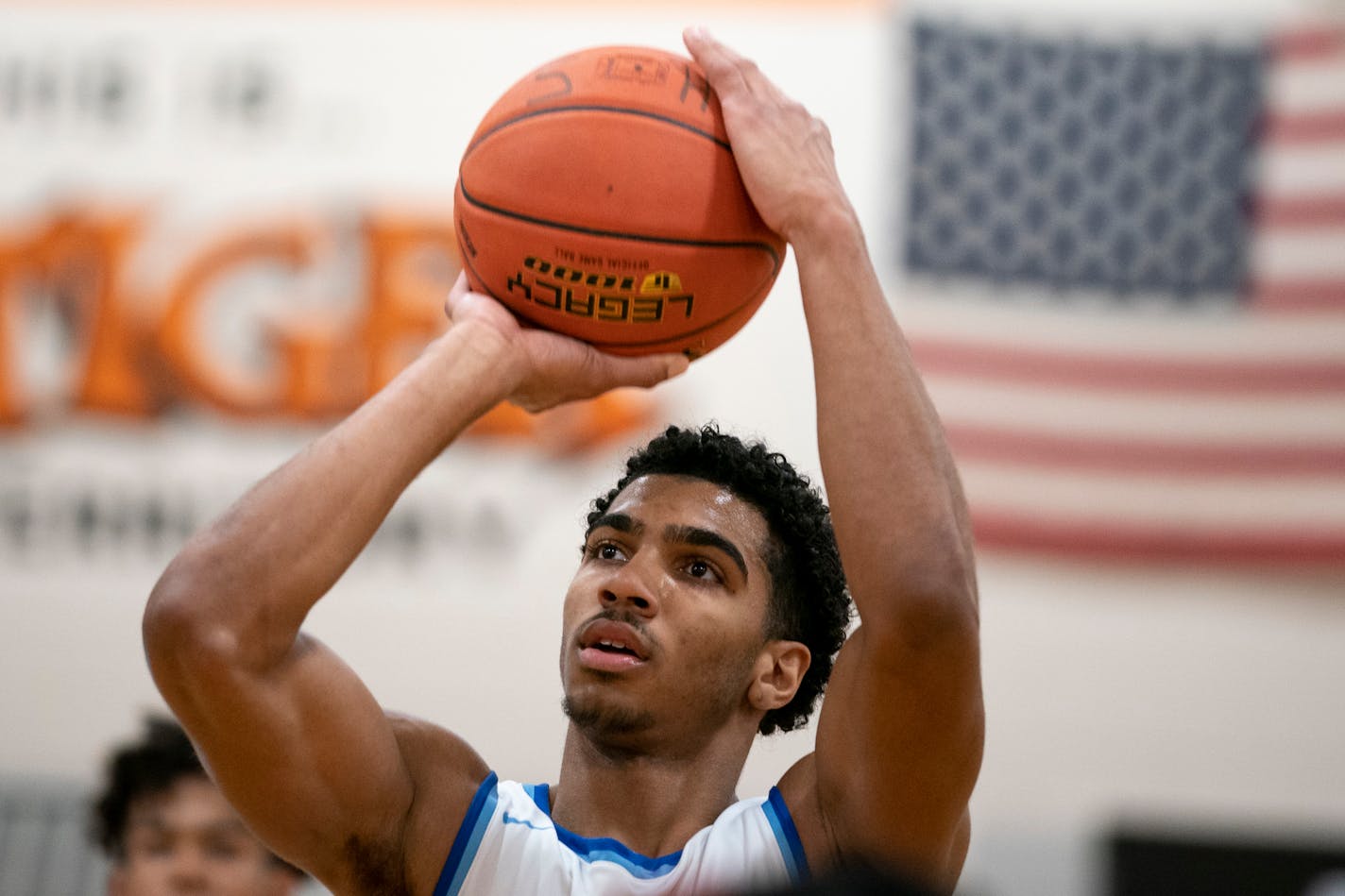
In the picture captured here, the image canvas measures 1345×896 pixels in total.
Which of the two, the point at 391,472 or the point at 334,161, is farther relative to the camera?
the point at 334,161

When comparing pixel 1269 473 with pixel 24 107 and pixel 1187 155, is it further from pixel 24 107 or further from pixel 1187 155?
pixel 24 107

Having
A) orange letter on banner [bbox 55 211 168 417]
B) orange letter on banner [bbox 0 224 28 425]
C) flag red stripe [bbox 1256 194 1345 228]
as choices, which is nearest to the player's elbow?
orange letter on banner [bbox 55 211 168 417]

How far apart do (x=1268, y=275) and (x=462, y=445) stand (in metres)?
3.57

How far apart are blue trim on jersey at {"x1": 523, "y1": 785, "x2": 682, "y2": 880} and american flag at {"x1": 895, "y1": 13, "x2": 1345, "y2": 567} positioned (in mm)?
4237

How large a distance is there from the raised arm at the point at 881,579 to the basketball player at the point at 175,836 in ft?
5.61

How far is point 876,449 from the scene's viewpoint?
221 centimetres

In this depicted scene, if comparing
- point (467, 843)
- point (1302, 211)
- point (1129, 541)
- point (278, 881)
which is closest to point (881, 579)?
point (467, 843)

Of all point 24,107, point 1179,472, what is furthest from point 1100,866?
point 24,107

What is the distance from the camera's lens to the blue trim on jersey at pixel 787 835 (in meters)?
2.33

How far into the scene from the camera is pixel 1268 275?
656 centimetres

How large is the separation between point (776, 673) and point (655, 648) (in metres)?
0.30

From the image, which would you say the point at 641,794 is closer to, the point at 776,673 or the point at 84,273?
the point at 776,673

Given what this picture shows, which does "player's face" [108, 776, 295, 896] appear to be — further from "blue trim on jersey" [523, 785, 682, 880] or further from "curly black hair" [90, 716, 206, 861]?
"blue trim on jersey" [523, 785, 682, 880]

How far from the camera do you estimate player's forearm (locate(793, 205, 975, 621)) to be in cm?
215
